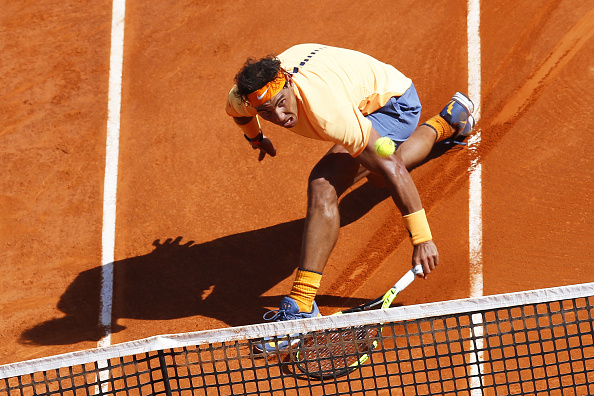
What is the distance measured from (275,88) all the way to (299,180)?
1.72 metres

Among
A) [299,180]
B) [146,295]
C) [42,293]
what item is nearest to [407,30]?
[299,180]

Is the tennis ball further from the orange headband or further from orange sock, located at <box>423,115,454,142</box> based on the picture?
orange sock, located at <box>423,115,454,142</box>

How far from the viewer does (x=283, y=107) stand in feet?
16.0

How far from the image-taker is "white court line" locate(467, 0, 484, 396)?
17.0 ft

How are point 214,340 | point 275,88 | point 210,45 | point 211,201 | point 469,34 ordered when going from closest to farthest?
1. point 214,340
2. point 275,88
3. point 211,201
4. point 469,34
5. point 210,45

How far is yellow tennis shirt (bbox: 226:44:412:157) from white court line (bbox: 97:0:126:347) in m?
1.69

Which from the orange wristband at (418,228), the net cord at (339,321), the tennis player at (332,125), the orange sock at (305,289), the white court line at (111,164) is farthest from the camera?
the white court line at (111,164)

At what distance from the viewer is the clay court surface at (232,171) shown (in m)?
5.73

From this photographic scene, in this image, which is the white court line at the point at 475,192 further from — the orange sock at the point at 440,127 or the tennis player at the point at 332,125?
the tennis player at the point at 332,125

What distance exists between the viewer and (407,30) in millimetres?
7109

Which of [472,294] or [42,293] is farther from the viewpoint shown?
[42,293]

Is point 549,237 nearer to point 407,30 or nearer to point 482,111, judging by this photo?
point 482,111

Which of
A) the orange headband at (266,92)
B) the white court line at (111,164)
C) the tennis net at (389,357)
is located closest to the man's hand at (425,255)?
the tennis net at (389,357)

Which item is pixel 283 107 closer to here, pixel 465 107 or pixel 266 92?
pixel 266 92
